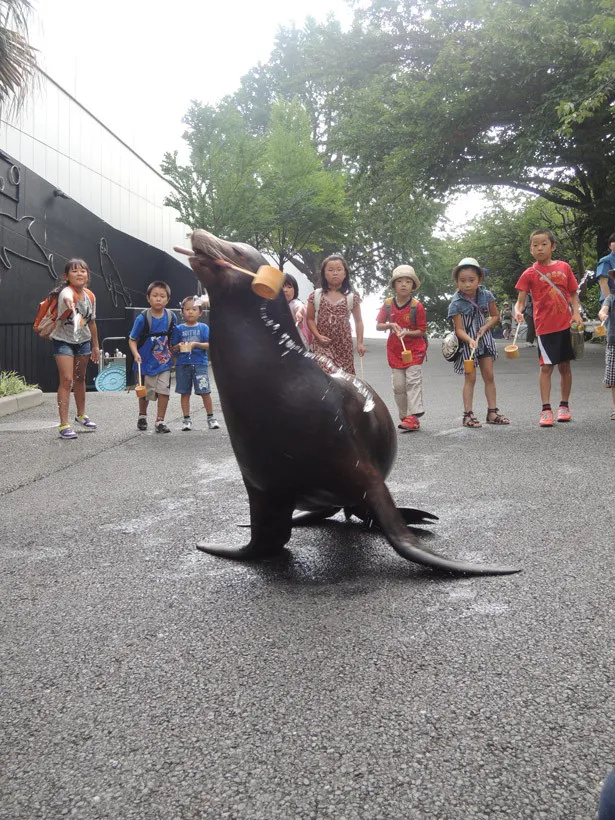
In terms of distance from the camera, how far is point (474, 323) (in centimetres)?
725

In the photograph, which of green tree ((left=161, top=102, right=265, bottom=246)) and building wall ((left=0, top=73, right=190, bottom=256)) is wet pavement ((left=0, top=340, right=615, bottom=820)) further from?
green tree ((left=161, top=102, right=265, bottom=246))

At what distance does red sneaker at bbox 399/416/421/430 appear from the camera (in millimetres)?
7125

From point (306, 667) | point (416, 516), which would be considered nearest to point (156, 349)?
point (416, 516)

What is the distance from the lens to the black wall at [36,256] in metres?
13.3

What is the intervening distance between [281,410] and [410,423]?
15.0 feet

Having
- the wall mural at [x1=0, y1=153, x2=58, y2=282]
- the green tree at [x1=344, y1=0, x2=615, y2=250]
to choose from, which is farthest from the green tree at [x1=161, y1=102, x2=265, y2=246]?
the wall mural at [x1=0, y1=153, x2=58, y2=282]

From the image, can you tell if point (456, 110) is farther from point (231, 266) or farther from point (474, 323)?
point (231, 266)

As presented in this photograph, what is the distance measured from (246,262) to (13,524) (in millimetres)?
2235

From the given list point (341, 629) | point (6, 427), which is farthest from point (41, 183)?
point (341, 629)

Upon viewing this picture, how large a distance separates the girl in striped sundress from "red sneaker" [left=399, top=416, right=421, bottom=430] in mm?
560

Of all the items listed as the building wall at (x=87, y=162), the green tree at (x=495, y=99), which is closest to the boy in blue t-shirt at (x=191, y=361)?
the green tree at (x=495, y=99)

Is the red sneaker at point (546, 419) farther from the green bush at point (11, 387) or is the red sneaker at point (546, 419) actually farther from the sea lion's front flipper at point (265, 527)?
the green bush at point (11, 387)

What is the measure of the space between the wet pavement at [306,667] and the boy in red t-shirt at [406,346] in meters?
2.88

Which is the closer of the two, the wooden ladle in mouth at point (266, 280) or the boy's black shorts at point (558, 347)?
the wooden ladle in mouth at point (266, 280)
